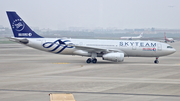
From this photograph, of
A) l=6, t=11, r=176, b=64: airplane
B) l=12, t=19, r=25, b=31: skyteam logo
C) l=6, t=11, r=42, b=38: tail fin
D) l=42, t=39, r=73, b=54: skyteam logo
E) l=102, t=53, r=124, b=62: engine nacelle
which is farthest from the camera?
l=12, t=19, r=25, b=31: skyteam logo

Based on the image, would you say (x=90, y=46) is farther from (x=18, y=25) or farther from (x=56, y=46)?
(x=18, y=25)

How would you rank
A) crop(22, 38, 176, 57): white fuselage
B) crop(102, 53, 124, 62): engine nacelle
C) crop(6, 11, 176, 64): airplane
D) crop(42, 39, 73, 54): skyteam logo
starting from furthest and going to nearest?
crop(42, 39, 73, 54): skyteam logo
crop(22, 38, 176, 57): white fuselage
crop(6, 11, 176, 64): airplane
crop(102, 53, 124, 62): engine nacelle

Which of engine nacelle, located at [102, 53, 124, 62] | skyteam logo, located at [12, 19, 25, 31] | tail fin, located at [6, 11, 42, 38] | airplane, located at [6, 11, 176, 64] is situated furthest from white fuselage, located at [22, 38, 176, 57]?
skyteam logo, located at [12, 19, 25, 31]

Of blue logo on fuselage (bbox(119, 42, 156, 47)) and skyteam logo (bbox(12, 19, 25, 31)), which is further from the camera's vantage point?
skyteam logo (bbox(12, 19, 25, 31))

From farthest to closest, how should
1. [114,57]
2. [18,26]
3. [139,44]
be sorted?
1. [18,26]
2. [139,44]
3. [114,57]

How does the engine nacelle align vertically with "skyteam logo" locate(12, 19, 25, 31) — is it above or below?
below

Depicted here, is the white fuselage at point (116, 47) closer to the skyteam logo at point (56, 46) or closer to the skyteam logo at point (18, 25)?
the skyteam logo at point (56, 46)

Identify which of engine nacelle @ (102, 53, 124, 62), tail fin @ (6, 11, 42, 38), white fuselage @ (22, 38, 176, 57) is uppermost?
tail fin @ (6, 11, 42, 38)

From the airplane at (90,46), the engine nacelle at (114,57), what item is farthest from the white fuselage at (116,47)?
the engine nacelle at (114,57)

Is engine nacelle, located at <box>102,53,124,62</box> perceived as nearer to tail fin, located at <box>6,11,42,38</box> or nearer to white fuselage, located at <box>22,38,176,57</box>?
white fuselage, located at <box>22,38,176,57</box>

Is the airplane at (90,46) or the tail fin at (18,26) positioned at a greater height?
the tail fin at (18,26)

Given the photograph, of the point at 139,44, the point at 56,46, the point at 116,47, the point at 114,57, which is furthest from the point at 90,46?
the point at 139,44

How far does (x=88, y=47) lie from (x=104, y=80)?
13.4 meters

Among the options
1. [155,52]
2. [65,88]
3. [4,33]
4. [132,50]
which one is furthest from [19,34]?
[4,33]
